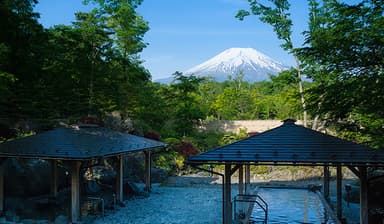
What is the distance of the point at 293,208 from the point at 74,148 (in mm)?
7602

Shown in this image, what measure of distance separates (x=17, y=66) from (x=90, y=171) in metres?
7.61

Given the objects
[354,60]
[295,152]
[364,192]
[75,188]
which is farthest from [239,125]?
[295,152]

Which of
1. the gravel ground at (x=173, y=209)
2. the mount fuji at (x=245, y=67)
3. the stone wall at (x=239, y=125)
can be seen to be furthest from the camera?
the mount fuji at (x=245, y=67)

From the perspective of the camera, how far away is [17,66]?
19984 mm

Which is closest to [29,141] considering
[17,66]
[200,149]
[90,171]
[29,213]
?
[29,213]

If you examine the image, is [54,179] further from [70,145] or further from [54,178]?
[70,145]

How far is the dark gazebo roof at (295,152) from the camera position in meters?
8.56

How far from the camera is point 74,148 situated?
10844mm

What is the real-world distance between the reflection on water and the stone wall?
14.6 metres

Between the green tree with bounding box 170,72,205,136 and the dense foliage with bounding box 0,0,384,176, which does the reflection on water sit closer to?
the dense foliage with bounding box 0,0,384,176

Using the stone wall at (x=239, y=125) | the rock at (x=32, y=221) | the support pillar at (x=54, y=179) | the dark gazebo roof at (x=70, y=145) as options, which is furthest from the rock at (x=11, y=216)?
the stone wall at (x=239, y=125)

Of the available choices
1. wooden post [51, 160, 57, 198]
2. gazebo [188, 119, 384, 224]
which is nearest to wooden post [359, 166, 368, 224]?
gazebo [188, 119, 384, 224]

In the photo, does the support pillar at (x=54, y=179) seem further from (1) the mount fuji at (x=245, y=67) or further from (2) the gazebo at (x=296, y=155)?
(1) the mount fuji at (x=245, y=67)

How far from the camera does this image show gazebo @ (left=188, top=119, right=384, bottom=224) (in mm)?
8570
